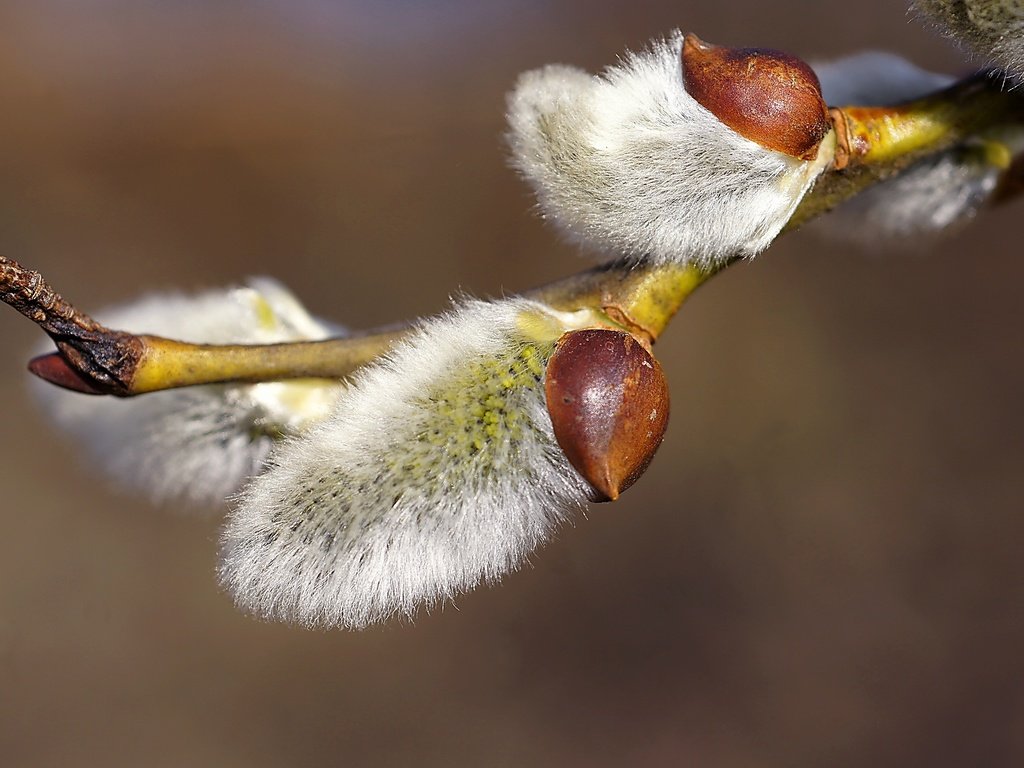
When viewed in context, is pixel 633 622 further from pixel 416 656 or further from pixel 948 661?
pixel 948 661

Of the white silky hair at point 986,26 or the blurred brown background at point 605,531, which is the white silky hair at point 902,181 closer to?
the white silky hair at point 986,26

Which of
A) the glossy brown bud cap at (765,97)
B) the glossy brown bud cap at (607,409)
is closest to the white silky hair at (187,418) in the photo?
the glossy brown bud cap at (607,409)

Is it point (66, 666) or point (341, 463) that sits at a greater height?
point (66, 666)

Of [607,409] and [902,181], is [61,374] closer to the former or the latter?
[607,409]

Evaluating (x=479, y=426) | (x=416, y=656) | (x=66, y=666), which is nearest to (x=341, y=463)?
(x=479, y=426)

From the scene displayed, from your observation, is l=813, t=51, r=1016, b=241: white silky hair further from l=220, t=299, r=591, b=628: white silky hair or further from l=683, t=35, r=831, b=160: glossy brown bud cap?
l=220, t=299, r=591, b=628: white silky hair

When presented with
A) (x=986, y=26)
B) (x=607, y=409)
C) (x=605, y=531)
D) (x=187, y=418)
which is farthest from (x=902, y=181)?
(x=605, y=531)
